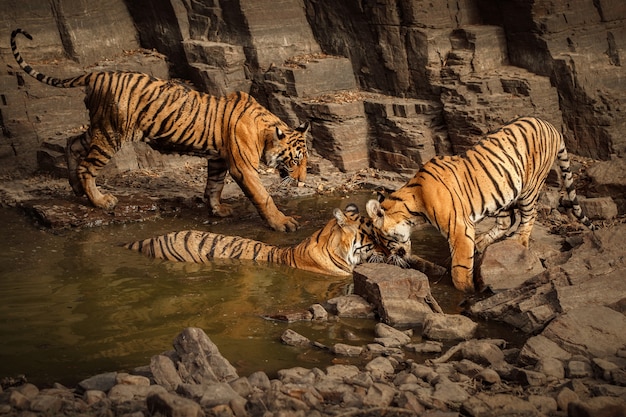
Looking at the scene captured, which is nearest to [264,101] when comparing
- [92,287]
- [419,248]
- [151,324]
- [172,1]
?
[172,1]

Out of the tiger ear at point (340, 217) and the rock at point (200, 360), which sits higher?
the tiger ear at point (340, 217)

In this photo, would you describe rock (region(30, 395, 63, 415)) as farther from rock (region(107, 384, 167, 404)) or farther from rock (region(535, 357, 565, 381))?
rock (region(535, 357, 565, 381))

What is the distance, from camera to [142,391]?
5.01m

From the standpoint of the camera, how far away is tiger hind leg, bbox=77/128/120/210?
9.12m

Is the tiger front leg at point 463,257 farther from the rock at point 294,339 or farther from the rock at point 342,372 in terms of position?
the rock at point 342,372

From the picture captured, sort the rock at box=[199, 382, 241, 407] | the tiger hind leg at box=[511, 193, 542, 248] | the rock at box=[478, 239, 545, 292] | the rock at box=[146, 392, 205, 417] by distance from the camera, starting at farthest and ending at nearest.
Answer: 1. the tiger hind leg at box=[511, 193, 542, 248]
2. the rock at box=[478, 239, 545, 292]
3. the rock at box=[199, 382, 241, 407]
4. the rock at box=[146, 392, 205, 417]

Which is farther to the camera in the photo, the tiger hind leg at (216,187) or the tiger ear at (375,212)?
the tiger hind leg at (216,187)

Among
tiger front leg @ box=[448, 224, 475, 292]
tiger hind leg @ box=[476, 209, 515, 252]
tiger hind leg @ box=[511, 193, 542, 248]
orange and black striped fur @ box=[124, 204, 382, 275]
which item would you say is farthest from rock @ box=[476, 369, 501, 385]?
tiger hind leg @ box=[476, 209, 515, 252]

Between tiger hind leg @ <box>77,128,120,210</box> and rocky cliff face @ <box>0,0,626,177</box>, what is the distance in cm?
174

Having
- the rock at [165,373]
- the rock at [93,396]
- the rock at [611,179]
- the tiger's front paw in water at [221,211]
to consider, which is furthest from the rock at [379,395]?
the tiger's front paw in water at [221,211]

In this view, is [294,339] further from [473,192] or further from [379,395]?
[473,192]

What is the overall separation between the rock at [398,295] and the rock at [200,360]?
60.2 inches

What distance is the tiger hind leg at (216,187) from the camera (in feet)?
30.5

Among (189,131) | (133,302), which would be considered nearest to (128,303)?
(133,302)
